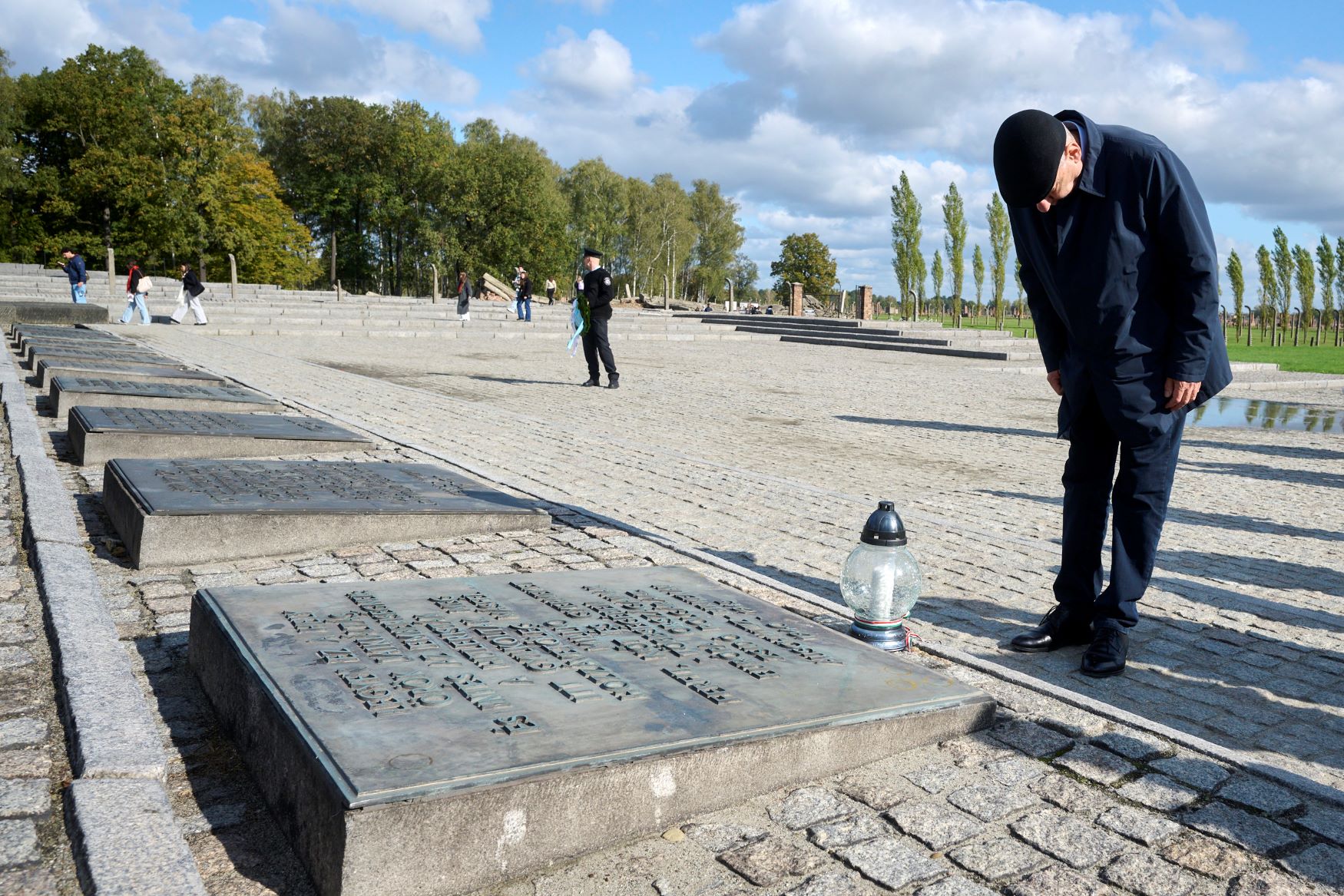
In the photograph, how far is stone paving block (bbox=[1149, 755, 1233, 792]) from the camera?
297 cm

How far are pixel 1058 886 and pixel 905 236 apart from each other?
2422 inches

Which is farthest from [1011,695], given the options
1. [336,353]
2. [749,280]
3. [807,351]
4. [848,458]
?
[749,280]

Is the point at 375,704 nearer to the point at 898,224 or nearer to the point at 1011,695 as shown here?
the point at 1011,695

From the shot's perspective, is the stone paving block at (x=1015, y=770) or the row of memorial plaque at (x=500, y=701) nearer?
the row of memorial plaque at (x=500, y=701)

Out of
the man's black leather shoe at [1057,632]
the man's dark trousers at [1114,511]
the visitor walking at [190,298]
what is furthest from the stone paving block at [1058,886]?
the visitor walking at [190,298]

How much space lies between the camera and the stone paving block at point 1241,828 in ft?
8.65

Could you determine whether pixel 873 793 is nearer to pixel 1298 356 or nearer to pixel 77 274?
pixel 77 274

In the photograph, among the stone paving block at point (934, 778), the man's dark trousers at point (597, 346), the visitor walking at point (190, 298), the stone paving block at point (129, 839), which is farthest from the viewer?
the visitor walking at point (190, 298)

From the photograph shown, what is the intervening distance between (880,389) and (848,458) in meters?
9.38

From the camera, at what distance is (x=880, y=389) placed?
62.5 ft

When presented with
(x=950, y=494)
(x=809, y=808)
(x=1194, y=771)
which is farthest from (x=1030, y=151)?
(x=950, y=494)

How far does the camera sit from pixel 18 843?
227cm

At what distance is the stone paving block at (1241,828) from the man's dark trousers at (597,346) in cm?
1266

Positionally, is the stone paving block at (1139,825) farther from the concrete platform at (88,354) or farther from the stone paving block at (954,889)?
the concrete platform at (88,354)
